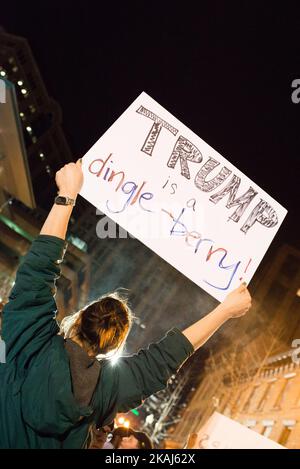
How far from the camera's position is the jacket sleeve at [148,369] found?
6.61 ft

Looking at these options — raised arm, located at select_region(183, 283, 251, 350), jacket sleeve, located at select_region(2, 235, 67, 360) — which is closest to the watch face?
jacket sleeve, located at select_region(2, 235, 67, 360)

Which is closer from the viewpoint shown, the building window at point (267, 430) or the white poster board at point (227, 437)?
the white poster board at point (227, 437)

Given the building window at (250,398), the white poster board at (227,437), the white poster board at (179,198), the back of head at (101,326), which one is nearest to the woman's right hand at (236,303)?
the white poster board at (179,198)

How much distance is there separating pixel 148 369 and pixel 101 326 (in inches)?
14.3

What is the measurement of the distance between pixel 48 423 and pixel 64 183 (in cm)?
151

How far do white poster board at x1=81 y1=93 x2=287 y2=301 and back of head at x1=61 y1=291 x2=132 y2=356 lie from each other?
3.67 ft

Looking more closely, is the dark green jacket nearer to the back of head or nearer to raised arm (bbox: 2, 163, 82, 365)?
raised arm (bbox: 2, 163, 82, 365)

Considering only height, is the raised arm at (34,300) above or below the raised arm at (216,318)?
below

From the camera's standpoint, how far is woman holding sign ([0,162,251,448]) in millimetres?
1724

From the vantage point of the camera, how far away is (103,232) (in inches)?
111

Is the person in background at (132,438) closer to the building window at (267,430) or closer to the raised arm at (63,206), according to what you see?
the raised arm at (63,206)

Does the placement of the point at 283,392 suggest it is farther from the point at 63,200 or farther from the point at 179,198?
the point at 63,200
